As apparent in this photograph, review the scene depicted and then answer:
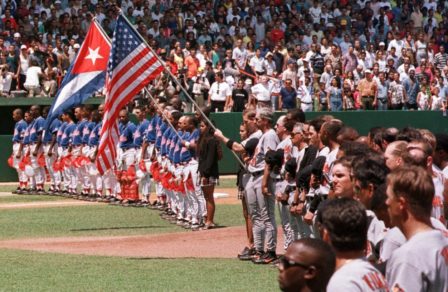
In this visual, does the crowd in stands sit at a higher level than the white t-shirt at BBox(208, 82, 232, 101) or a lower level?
higher

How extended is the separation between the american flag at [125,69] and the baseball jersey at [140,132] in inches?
193

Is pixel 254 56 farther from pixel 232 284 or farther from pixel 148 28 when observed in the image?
pixel 232 284

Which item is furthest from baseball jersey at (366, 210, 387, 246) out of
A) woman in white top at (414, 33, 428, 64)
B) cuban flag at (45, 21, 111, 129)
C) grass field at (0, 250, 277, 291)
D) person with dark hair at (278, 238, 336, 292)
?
woman in white top at (414, 33, 428, 64)

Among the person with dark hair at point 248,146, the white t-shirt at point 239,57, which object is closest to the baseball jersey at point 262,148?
the person with dark hair at point 248,146

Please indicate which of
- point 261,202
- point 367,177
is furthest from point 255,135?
point 367,177

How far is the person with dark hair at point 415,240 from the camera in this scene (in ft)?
20.5

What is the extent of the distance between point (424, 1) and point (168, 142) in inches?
1051

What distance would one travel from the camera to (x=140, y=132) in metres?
24.7

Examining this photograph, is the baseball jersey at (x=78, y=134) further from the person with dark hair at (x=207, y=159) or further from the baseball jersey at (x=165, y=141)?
the person with dark hair at (x=207, y=159)

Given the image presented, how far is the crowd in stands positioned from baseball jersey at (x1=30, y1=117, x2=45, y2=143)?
4.29 m

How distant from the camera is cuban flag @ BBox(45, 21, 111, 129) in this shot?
2084 centimetres

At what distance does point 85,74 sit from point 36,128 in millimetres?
7642

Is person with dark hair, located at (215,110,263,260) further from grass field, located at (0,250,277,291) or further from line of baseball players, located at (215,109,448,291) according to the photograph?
grass field, located at (0,250,277,291)

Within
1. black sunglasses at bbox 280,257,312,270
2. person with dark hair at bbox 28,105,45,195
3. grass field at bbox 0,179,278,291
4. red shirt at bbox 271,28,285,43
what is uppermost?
red shirt at bbox 271,28,285,43
